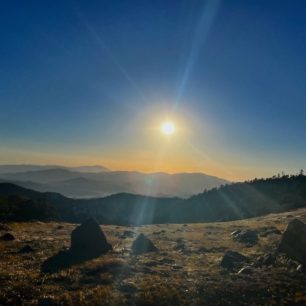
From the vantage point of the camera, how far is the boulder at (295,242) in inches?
1636

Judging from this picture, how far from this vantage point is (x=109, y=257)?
45.4 m

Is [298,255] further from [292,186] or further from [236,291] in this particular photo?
[292,186]

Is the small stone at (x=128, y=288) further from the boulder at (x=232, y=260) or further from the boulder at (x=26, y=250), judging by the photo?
the boulder at (x=26, y=250)

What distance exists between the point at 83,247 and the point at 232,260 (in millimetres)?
18711

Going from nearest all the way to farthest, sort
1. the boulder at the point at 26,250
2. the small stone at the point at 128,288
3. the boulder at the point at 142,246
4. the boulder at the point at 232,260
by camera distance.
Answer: the small stone at the point at 128,288 → the boulder at the point at 232,260 → the boulder at the point at 26,250 → the boulder at the point at 142,246

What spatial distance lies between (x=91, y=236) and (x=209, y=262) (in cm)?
1571

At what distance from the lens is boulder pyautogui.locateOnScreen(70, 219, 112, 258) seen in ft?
153

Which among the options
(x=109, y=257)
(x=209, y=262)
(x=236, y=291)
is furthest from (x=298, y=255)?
(x=109, y=257)

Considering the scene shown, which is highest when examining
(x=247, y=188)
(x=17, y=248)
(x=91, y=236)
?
(x=247, y=188)

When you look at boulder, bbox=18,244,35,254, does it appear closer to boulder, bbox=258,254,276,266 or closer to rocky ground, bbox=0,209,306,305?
rocky ground, bbox=0,209,306,305

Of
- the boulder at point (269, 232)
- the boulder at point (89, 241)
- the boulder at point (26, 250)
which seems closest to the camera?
the boulder at point (89, 241)

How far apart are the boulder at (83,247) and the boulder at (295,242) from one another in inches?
904

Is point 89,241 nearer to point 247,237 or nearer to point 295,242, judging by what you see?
point 295,242

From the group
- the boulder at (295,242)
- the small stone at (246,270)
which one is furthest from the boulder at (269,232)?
the small stone at (246,270)
